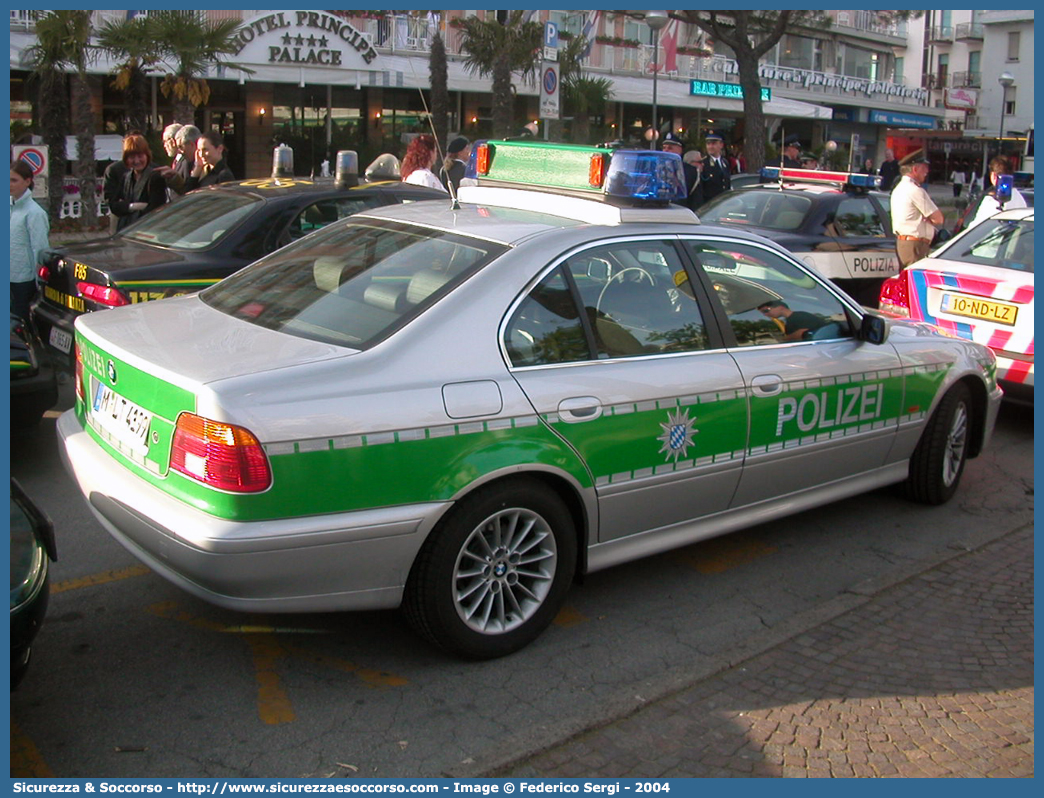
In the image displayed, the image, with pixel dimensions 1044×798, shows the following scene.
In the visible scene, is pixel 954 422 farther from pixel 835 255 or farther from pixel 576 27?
pixel 576 27

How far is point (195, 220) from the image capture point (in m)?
7.25

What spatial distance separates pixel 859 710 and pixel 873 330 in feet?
6.36

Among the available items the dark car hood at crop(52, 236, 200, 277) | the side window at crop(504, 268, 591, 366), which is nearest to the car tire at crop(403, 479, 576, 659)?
the side window at crop(504, 268, 591, 366)

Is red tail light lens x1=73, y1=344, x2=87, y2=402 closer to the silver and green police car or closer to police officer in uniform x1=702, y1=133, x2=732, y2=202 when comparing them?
the silver and green police car

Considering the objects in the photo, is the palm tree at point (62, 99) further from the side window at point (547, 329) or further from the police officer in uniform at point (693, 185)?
the side window at point (547, 329)

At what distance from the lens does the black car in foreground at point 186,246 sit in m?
6.50

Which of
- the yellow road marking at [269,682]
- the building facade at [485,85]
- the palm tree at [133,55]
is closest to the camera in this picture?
the yellow road marking at [269,682]

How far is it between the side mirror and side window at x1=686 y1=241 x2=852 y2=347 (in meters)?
0.07

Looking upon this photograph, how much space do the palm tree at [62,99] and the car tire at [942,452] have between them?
15680mm

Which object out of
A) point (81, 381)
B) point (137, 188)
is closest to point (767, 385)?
point (81, 381)

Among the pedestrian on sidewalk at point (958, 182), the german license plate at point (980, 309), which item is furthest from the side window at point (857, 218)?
the pedestrian on sidewalk at point (958, 182)

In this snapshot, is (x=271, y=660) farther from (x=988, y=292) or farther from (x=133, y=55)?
(x=133, y=55)

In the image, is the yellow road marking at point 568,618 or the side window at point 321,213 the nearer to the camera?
the yellow road marking at point 568,618

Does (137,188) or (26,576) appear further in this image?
(137,188)
